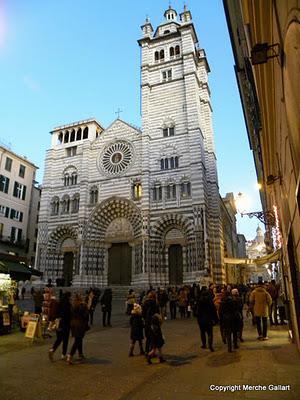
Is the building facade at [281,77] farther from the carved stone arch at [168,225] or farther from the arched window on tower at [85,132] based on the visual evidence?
the arched window on tower at [85,132]

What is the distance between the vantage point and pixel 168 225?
29.1 meters

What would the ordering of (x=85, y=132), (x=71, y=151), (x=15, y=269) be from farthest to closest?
(x=85, y=132), (x=71, y=151), (x=15, y=269)

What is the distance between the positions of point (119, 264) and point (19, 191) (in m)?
16.4

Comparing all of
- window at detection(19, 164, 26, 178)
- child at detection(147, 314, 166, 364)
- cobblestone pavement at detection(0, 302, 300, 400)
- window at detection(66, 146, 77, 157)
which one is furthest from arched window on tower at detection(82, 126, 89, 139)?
child at detection(147, 314, 166, 364)

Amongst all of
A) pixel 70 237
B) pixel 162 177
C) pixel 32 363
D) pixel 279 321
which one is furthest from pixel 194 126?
pixel 32 363

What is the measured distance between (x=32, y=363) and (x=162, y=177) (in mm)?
24146

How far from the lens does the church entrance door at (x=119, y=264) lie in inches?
1175

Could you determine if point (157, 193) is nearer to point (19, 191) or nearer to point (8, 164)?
point (19, 191)

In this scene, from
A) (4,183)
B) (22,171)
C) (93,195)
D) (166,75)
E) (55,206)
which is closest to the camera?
(93,195)

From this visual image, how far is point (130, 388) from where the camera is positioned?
531 centimetres

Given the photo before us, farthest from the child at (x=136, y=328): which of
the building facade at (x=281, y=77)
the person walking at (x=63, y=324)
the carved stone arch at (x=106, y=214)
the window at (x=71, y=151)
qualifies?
the window at (x=71, y=151)

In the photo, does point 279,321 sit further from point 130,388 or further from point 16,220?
point 16,220

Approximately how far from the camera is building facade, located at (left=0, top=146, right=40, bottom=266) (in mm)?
34625
